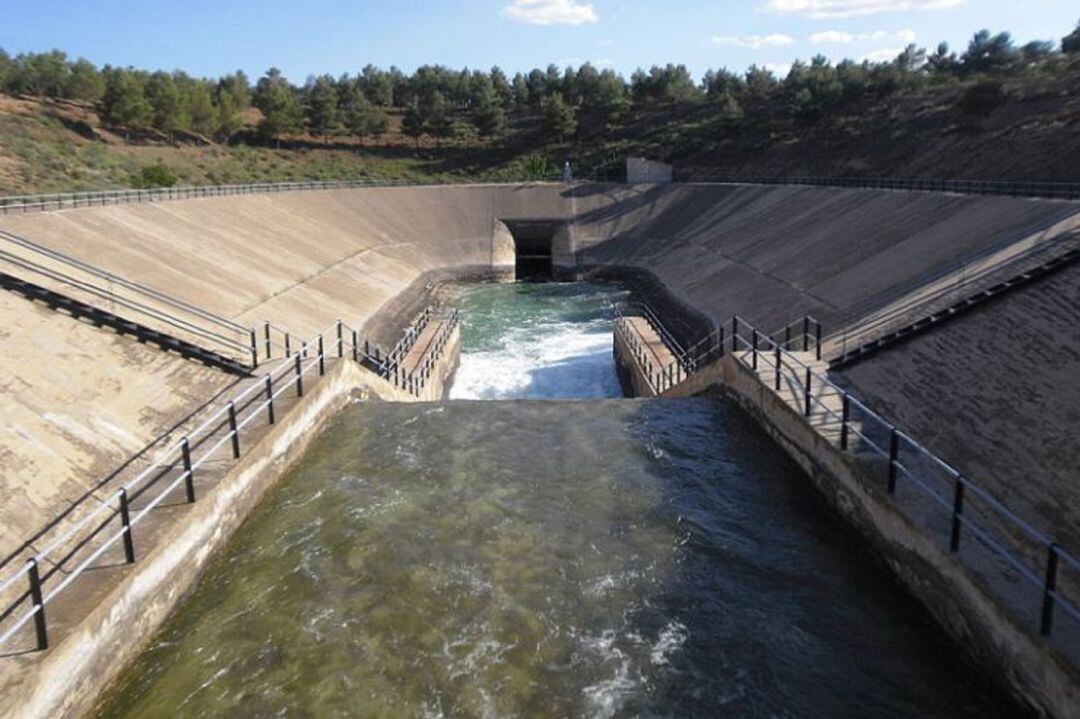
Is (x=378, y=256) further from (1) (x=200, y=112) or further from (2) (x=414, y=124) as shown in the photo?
(2) (x=414, y=124)

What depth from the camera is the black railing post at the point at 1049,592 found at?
6.82 meters

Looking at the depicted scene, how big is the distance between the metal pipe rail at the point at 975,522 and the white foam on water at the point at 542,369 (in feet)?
55.4

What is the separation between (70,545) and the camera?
10.4 metres

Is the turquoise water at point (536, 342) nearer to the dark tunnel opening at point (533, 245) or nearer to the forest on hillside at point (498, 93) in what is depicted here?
the dark tunnel opening at point (533, 245)

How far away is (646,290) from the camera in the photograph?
46.8m

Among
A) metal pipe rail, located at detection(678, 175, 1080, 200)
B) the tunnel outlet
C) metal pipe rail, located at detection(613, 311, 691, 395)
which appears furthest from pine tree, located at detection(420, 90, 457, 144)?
metal pipe rail, located at detection(613, 311, 691, 395)

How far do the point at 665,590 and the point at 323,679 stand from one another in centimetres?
396

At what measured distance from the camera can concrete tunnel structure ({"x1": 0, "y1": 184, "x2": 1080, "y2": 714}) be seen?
12086 millimetres

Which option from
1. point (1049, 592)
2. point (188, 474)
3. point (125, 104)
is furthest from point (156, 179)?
point (1049, 592)

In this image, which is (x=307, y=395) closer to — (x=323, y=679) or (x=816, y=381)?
(x=323, y=679)

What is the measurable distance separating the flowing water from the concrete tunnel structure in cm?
111

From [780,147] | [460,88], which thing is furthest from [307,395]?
[460,88]

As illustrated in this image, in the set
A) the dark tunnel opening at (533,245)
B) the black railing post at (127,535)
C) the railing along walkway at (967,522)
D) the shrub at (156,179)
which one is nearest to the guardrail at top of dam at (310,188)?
the shrub at (156,179)

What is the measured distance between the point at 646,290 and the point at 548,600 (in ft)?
126
